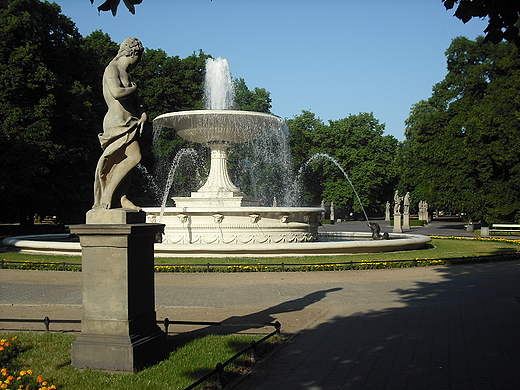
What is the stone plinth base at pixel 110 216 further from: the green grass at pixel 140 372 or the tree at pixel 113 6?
the tree at pixel 113 6

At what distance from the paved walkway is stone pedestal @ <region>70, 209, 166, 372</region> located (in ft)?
4.47

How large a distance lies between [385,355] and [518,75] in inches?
1405

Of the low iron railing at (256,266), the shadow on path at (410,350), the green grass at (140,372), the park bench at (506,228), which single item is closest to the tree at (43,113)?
the low iron railing at (256,266)

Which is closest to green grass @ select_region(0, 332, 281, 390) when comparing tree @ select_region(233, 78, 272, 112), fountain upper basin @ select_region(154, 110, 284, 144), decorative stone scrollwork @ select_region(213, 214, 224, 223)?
decorative stone scrollwork @ select_region(213, 214, 224, 223)

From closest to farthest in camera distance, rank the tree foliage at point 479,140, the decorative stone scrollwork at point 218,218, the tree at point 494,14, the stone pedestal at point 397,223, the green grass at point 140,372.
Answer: the green grass at point 140,372 → the tree at point 494,14 → the decorative stone scrollwork at point 218,218 → the tree foliage at point 479,140 → the stone pedestal at point 397,223

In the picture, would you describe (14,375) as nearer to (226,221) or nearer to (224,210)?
(224,210)

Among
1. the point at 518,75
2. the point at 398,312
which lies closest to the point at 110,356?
the point at 398,312

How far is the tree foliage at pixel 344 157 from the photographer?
214ft

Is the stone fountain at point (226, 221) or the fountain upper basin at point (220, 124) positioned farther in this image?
the fountain upper basin at point (220, 124)

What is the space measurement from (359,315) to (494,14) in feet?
18.0

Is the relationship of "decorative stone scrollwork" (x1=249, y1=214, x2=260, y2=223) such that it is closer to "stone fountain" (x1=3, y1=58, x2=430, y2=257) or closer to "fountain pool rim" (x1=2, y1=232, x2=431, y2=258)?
"stone fountain" (x1=3, y1=58, x2=430, y2=257)

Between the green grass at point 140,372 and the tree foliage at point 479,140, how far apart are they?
112ft

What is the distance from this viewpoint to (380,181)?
65000mm

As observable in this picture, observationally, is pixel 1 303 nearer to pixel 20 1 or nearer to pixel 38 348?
pixel 38 348
